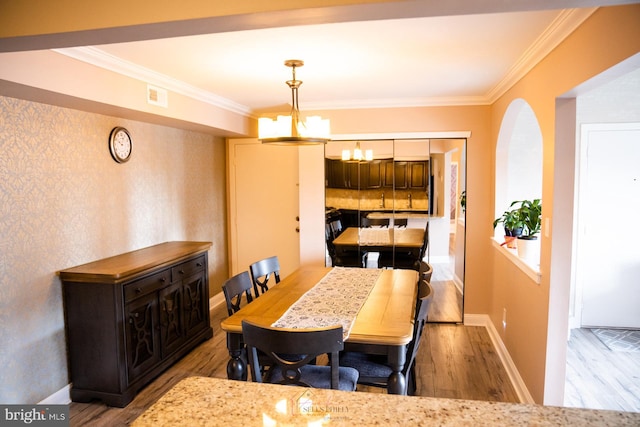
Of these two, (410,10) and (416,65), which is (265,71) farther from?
(410,10)

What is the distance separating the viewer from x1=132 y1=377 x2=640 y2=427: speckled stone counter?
1097 mm

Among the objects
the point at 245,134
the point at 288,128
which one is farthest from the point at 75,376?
the point at 245,134

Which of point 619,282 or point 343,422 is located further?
point 619,282

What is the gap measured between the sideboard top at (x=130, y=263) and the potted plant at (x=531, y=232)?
105 inches

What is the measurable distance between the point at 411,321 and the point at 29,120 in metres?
2.63

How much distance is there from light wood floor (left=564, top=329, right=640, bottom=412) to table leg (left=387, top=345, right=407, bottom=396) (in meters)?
1.50

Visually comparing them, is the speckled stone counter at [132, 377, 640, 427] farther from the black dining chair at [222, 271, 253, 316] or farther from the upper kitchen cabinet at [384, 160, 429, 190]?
the upper kitchen cabinet at [384, 160, 429, 190]

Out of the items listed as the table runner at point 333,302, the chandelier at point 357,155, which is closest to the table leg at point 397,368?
the table runner at point 333,302

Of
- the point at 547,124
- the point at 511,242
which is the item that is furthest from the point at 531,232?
the point at 547,124

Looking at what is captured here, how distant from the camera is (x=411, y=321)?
7.84 feet

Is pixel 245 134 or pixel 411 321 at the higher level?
pixel 245 134

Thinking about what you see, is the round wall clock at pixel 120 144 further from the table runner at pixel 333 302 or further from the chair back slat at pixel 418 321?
the chair back slat at pixel 418 321

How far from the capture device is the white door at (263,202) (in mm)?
5246

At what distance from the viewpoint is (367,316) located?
8.07 feet
